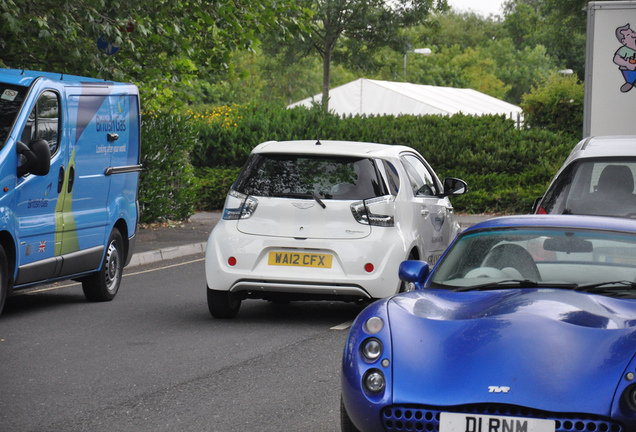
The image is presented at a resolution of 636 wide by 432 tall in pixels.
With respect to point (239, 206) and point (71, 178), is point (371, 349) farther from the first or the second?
point (71, 178)

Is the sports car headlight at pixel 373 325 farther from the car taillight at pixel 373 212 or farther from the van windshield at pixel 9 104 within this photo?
the van windshield at pixel 9 104

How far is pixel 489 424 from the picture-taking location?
156 inches

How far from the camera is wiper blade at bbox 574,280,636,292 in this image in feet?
16.2

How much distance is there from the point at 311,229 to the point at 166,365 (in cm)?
206

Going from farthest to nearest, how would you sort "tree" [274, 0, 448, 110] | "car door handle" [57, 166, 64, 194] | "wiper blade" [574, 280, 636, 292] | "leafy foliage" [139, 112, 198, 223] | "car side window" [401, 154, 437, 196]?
"tree" [274, 0, 448, 110] < "leafy foliage" [139, 112, 198, 223] < "car side window" [401, 154, 437, 196] < "car door handle" [57, 166, 64, 194] < "wiper blade" [574, 280, 636, 292]

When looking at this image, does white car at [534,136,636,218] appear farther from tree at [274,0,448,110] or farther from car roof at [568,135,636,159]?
tree at [274,0,448,110]

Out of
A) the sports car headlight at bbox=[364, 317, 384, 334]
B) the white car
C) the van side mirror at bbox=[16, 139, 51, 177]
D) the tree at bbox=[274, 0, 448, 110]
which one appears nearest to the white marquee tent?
the tree at bbox=[274, 0, 448, 110]

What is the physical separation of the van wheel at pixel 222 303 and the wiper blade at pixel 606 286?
4536 millimetres

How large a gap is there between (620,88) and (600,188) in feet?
19.1

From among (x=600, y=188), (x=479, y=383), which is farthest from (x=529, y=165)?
(x=479, y=383)

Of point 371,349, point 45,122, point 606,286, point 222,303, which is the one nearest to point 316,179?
point 222,303

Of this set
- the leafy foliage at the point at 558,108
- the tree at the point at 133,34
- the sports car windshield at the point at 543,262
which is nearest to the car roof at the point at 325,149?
the sports car windshield at the point at 543,262

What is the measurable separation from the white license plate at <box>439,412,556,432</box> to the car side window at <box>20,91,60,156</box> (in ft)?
19.5

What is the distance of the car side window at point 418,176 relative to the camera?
9.74 metres
